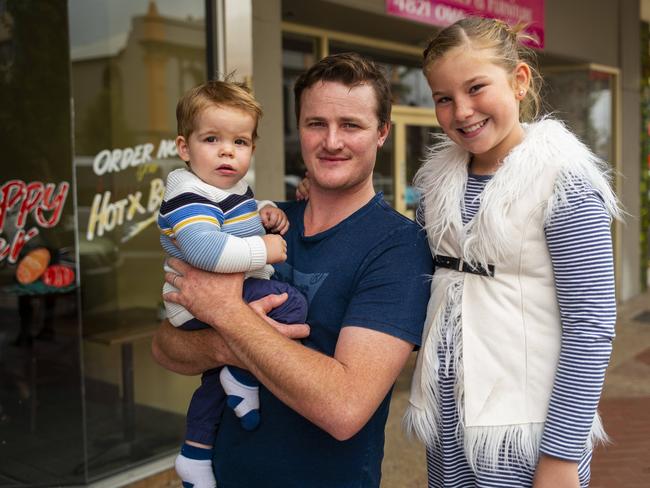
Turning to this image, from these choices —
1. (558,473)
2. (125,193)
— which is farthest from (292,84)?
(558,473)

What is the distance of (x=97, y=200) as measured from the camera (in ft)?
14.5

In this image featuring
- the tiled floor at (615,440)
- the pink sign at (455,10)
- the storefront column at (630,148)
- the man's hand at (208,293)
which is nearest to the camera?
the man's hand at (208,293)

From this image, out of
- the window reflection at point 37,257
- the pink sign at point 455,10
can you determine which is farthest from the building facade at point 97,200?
the pink sign at point 455,10

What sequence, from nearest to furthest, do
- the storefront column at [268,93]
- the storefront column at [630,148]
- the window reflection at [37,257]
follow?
the window reflection at [37,257] < the storefront column at [268,93] < the storefront column at [630,148]

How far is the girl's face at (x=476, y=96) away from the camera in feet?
5.96

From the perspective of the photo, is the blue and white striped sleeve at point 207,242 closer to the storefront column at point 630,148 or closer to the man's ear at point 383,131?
the man's ear at point 383,131

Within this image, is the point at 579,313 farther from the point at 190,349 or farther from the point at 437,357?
the point at 190,349

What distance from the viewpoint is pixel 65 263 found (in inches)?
166

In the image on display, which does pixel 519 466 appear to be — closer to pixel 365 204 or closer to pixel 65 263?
pixel 365 204

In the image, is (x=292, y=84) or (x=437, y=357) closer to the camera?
(x=437, y=357)

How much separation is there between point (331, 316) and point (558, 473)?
0.67m

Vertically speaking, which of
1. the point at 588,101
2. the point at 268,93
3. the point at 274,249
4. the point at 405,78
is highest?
the point at 588,101

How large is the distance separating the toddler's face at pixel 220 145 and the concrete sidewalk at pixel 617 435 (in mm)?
1621

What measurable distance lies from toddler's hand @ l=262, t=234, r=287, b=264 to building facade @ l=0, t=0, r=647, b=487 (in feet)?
8.47
